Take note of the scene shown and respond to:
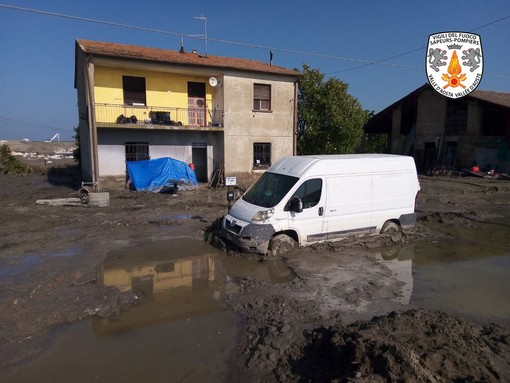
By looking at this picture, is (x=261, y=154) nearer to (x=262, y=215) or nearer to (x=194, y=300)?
(x=262, y=215)

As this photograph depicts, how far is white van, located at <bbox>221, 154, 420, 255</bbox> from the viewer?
778cm

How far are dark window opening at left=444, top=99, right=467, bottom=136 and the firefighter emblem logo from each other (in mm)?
15554

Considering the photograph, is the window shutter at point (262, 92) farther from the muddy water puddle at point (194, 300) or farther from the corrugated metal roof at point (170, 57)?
the muddy water puddle at point (194, 300)

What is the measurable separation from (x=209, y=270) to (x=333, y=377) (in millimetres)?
4162

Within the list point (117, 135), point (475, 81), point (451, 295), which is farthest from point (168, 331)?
point (117, 135)

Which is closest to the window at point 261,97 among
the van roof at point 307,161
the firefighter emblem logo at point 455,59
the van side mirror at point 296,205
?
the firefighter emblem logo at point 455,59

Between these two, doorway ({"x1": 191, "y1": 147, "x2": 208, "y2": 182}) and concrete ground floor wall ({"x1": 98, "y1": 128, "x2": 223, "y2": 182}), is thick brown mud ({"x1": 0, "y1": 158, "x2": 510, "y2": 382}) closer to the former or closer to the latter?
concrete ground floor wall ({"x1": 98, "y1": 128, "x2": 223, "y2": 182})

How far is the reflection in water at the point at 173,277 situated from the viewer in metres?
5.51

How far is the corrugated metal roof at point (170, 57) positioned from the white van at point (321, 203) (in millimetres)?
12255

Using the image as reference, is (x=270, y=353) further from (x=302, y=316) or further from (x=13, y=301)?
(x=13, y=301)

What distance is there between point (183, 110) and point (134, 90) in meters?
2.76

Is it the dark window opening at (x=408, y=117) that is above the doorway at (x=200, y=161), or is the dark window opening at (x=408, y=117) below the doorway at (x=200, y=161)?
above

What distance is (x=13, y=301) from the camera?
5762 mm

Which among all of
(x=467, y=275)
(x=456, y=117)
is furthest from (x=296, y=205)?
(x=456, y=117)
